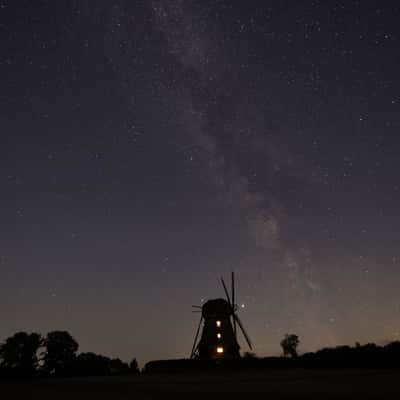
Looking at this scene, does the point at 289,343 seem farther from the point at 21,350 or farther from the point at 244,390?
the point at 244,390

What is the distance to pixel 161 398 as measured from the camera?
426 inches

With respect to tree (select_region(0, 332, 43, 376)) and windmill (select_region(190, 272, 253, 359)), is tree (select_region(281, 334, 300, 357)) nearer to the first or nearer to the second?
windmill (select_region(190, 272, 253, 359))

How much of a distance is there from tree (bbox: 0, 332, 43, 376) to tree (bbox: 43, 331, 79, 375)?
152 cm

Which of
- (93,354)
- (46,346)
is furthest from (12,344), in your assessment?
(93,354)

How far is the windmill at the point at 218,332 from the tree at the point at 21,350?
85.2ft

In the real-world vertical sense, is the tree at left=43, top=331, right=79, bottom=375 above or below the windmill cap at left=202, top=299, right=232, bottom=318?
below

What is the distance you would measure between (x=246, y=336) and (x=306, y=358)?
19081 millimetres

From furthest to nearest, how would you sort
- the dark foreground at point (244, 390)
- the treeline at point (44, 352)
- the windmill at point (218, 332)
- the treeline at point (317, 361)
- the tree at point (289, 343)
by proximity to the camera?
1. the tree at point (289, 343)
2. the treeline at point (44, 352)
3. the windmill at point (218, 332)
4. the treeline at point (317, 361)
5. the dark foreground at point (244, 390)

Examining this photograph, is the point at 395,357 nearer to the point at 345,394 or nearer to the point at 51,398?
the point at 345,394

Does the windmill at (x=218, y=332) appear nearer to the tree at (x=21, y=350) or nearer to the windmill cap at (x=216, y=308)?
the windmill cap at (x=216, y=308)

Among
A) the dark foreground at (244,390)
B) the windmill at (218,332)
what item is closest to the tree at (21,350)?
the windmill at (218,332)

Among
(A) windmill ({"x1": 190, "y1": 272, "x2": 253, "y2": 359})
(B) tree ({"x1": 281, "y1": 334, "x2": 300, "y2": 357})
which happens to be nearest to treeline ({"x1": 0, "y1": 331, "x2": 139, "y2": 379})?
(A) windmill ({"x1": 190, "y1": 272, "x2": 253, "y2": 359})

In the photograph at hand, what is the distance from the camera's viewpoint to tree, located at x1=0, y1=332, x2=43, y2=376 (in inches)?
2109

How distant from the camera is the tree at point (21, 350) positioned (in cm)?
5356
